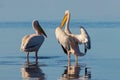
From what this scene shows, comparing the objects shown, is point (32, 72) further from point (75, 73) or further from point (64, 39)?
point (64, 39)

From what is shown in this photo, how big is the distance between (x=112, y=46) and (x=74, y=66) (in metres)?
6.58

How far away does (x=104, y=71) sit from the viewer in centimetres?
1596

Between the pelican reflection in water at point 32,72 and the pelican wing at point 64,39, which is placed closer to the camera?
the pelican reflection in water at point 32,72

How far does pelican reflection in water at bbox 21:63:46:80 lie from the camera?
1476cm

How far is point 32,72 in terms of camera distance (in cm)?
1586

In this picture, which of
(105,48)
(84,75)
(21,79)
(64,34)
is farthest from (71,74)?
(105,48)

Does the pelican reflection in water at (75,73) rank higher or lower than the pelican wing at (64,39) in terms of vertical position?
lower

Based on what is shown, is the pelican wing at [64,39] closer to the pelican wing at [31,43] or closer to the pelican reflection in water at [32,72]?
the pelican wing at [31,43]

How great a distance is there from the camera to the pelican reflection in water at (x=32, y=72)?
14761 millimetres

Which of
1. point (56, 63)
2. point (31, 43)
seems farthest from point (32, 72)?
point (31, 43)

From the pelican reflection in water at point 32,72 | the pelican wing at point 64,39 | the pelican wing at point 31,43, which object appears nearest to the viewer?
the pelican reflection in water at point 32,72

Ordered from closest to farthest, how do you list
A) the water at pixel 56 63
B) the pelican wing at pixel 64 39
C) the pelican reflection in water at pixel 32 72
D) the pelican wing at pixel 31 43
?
the pelican reflection in water at pixel 32 72 < the water at pixel 56 63 < the pelican wing at pixel 64 39 < the pelican wing at pixel 31 43

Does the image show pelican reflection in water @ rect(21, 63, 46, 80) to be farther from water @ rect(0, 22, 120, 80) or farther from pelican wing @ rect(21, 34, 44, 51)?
pelican wing @ rect(21, 34, 44, 51)

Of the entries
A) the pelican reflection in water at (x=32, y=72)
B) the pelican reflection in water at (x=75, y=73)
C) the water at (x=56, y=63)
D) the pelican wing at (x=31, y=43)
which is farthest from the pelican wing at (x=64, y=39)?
the pelican reflection in water at (x=32, y=72)
